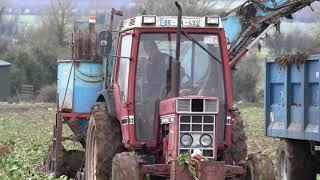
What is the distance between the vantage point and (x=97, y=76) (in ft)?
42.0

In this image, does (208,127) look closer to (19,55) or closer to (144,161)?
(144,161)

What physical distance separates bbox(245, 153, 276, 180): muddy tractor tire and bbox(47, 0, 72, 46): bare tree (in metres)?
58.2

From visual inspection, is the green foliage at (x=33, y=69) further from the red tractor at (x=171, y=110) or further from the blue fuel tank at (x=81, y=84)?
the red tractor at (x=171, y=110)

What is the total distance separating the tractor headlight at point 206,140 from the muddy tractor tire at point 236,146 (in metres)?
0.61

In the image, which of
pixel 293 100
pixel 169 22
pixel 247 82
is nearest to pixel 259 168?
pixel 169 22

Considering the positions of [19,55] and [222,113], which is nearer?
[222,113]

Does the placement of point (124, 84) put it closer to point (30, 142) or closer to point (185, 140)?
point (185, 140)

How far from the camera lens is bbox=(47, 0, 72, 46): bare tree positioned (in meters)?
67.8

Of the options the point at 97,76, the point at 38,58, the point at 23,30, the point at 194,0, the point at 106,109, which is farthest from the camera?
the point at 23,30

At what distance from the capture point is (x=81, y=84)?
42.2 ft

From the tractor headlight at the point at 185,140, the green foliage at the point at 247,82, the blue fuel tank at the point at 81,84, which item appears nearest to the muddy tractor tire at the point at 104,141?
the tractor headlight at the point at 185,140

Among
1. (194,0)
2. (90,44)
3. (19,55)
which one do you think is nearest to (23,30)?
(19,55)

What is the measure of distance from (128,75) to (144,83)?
212 millimetres

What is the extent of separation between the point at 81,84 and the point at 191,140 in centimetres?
450
